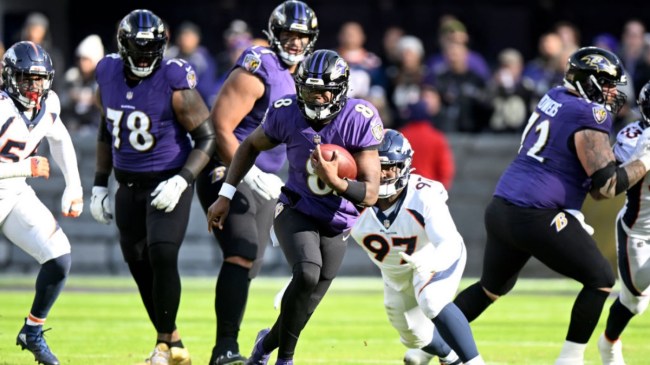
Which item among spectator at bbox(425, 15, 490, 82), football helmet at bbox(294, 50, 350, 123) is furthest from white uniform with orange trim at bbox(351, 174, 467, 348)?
spectator at bbox(425, 15, 490, 82)

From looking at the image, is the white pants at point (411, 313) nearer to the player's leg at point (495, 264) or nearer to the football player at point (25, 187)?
the player's leg at point (495, 264)

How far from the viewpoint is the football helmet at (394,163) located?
6.66 meters

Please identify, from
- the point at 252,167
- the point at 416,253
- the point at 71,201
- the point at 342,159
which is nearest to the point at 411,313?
the point at 416,253

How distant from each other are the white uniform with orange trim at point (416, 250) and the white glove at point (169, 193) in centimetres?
104

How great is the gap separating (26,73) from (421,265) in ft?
8.40

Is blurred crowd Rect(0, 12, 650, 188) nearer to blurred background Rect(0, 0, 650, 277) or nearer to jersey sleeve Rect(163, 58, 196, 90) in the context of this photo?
blurred background Rect(0, 0, 650, 277)

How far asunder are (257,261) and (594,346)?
258 cm

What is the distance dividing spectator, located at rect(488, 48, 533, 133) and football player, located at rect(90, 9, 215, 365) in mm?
6887

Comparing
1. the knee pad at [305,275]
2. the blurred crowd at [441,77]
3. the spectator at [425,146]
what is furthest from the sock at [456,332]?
the blurred crowd at [441,77]

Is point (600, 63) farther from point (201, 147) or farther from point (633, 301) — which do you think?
point (201, 147)

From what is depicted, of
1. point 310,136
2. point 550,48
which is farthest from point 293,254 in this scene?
point 550,48

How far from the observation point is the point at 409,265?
6.64 meters

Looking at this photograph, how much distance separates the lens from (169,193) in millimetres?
7090

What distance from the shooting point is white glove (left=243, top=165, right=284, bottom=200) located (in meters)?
7.32
